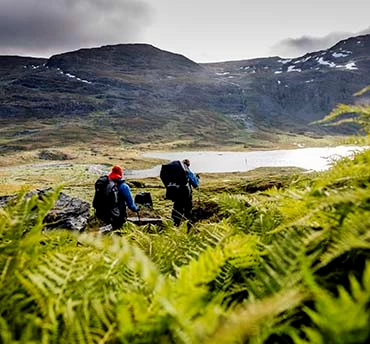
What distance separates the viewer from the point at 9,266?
128cm

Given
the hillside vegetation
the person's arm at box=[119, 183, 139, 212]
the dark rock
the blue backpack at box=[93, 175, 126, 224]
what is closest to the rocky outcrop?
the dark rock

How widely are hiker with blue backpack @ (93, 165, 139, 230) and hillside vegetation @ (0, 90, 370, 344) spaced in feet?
34.8

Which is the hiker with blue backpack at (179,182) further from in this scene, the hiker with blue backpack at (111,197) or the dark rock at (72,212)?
the dark rock at (72,212)

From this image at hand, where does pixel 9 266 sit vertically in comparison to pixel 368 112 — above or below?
below

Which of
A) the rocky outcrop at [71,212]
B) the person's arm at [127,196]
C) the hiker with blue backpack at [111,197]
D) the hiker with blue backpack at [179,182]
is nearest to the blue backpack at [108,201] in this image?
the hiker with blue backpack at [111,197]

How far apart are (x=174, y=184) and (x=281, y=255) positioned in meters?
14.1

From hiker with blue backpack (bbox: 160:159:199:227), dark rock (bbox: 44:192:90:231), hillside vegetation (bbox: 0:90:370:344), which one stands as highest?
hillside vegetation (bbox: 0:90:370:344)

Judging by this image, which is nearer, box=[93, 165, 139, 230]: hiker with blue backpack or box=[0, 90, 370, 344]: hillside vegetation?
box=[0, 90, 370, 344]: hillside vegetation

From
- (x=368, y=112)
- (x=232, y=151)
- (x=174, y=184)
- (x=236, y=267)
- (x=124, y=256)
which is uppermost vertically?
(x=368, y=112)

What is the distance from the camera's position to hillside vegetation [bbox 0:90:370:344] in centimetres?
90

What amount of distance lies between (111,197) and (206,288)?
37.0ft

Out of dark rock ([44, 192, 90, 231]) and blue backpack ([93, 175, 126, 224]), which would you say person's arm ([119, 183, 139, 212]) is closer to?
blue backpack ([93, 175, 126, 224])

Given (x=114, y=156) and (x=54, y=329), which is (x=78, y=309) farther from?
(x=114, y=156)

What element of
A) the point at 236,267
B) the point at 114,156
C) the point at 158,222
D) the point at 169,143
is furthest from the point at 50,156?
the point at 236,267
